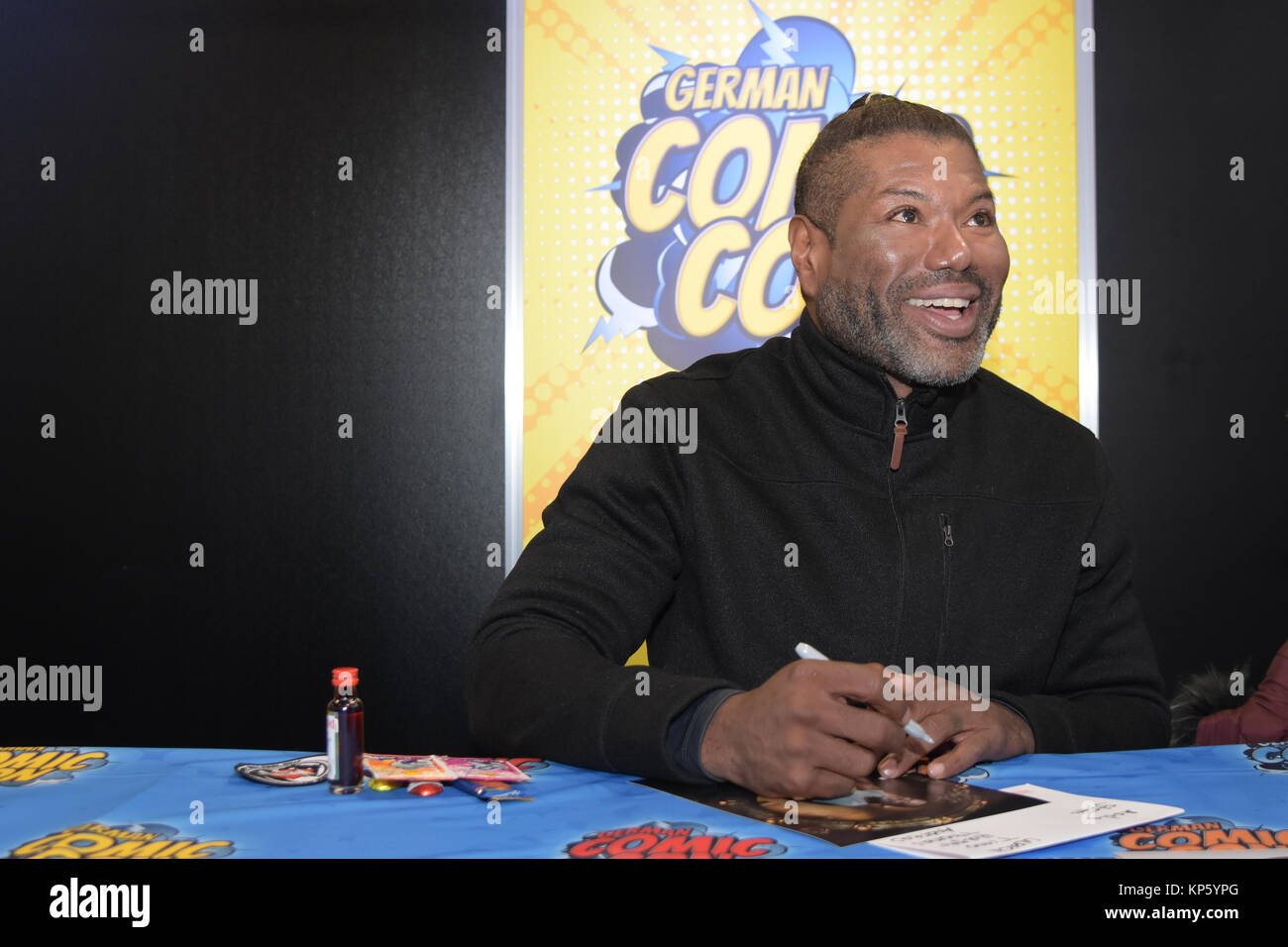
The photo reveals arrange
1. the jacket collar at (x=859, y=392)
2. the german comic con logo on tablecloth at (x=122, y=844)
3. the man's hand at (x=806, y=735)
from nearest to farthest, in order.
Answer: the german comic con logo on tablecloth at (x=122, y=844), the man's hand at (x=806, y=735), the jacket collar at (x=859, y=392)

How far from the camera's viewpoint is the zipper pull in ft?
5.72

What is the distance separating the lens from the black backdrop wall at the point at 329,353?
3473 millimetres

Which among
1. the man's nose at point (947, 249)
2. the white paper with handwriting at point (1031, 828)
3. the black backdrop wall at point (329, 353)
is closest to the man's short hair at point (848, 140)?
the man's nose at point (947, 249)

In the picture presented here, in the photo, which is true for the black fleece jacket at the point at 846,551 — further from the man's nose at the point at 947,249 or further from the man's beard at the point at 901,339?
the man's nose at the point at 947,249

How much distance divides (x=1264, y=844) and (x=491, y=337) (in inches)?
110

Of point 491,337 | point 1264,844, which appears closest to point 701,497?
point 1264,844

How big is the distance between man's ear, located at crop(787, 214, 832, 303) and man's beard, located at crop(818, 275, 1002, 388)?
0.26 feet

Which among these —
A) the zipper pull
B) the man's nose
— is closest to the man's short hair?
the man's nose

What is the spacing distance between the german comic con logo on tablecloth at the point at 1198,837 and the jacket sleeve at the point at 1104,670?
1.50 feet

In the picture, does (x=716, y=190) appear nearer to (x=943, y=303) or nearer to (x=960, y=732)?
(x=943, y=303)

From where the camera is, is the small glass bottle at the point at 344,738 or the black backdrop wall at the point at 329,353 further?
the black backdrop wall at the point at 329,353

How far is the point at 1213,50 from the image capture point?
3479 millimetres

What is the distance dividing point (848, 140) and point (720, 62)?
165 centimetres
